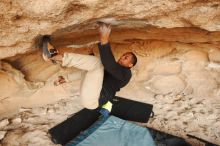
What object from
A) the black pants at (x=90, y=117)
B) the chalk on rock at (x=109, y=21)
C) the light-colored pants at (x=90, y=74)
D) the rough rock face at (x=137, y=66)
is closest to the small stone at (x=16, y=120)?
the rough rock face at (x=137, y=66)

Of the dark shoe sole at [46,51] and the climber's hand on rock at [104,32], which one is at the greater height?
the climber's hand on rock at [104,32]

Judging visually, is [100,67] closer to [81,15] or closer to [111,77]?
[111,77]

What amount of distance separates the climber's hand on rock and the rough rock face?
6 centimetres

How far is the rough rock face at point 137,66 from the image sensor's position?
220cm

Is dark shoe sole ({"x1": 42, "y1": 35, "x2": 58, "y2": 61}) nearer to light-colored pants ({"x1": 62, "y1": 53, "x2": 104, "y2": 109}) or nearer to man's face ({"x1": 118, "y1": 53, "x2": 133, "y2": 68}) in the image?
light-colored pants ({"x1": 62, "y1": 53, "x2": 104, "y2": 109})

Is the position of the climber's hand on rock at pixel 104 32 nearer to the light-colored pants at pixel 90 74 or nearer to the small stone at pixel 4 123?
the light-colored pants at pixel 90 74

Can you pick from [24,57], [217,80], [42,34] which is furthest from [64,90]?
[217,80]

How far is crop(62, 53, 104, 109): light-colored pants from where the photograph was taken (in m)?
2.47

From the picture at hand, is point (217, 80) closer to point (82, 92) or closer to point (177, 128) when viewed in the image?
point (177, 128)

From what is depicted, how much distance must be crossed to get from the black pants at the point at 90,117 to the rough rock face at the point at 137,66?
0.26ft

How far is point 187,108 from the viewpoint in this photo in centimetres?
303

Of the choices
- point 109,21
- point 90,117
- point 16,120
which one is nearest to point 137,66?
point 90,117

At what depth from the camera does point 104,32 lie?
2.34m

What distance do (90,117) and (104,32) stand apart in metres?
0.80
